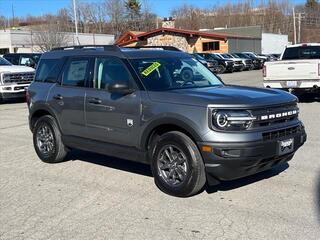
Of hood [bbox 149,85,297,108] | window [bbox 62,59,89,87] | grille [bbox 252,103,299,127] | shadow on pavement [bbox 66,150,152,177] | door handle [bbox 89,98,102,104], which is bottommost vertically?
shadow on pavement [bbox 66,150,152,177]

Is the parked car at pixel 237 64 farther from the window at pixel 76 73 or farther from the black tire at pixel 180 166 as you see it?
the black tire at pixel 180 166

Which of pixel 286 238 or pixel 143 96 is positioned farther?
pixel 143 96

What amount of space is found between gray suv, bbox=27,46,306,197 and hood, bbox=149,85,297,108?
0.01 metres

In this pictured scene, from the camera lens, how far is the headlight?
5.61 m

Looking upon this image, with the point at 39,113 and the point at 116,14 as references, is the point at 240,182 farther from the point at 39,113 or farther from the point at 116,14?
the point at 116,14

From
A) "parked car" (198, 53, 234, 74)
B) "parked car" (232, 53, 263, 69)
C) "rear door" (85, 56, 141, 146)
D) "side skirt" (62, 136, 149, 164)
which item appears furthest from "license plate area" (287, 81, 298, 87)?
"parked car" (232, 53, 263, 69)

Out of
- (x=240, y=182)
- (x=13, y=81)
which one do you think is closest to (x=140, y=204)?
(x=240, y=182)

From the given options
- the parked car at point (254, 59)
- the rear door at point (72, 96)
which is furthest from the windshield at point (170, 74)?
the parked car at point (254, 59)

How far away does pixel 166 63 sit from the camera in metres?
6.94

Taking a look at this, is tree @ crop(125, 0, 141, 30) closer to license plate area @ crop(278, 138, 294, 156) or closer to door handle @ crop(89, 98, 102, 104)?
door handle @ crop(89, 98, 102, 104)

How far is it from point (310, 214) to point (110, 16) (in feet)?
334

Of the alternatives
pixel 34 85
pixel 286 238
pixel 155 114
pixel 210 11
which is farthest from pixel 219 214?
pixel 210 11

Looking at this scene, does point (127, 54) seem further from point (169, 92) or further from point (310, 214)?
Result: point (310, 214)

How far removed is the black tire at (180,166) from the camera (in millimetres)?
5816
